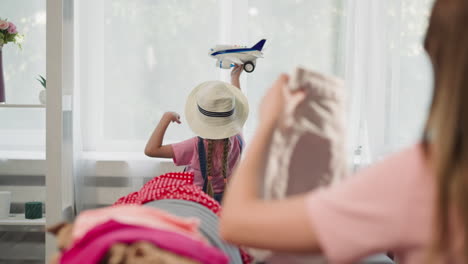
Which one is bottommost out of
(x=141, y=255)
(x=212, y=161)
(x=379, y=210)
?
(x=212, y=161)

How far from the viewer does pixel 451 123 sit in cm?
70

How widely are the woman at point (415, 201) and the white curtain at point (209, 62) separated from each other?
2757mm

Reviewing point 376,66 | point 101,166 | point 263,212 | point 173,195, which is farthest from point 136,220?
point 376,66

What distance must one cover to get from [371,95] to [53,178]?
5.84 feet

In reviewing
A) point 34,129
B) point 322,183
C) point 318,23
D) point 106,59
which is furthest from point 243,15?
point 322,183

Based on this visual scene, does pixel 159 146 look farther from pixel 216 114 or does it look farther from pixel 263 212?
pixel 263 212

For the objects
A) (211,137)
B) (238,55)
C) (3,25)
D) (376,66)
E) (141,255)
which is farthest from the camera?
(376,66)

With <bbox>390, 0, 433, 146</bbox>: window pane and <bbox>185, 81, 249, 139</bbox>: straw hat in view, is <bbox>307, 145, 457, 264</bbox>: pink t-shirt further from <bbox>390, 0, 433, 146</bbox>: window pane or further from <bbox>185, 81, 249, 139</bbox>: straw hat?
<bbox>390, 0, 433, 146</bbox>: window pane

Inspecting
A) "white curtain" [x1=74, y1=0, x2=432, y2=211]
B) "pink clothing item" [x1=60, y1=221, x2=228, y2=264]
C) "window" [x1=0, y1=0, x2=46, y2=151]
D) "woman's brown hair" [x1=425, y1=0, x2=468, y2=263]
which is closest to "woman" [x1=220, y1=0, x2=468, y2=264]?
"woman's brown hair" [x1=425, y1=0, x2=468, y2=263]

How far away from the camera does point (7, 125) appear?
3598 millimetres

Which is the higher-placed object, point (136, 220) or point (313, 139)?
point (313, 139)

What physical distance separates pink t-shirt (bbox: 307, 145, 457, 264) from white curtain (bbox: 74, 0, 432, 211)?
2.76 metres

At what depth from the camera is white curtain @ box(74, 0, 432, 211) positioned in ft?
11.4

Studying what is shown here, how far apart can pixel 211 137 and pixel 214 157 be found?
0.34 ft
